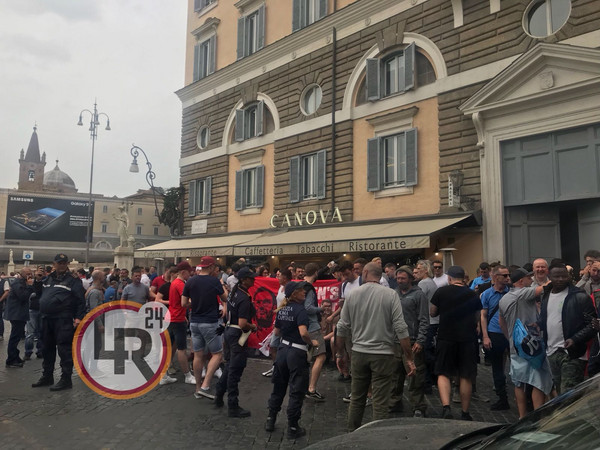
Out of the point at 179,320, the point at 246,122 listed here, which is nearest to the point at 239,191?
the point at 246,122

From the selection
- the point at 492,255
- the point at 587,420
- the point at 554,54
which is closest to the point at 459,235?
the point at 492,255

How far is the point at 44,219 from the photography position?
195 ft

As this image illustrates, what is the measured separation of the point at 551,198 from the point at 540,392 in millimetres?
8272

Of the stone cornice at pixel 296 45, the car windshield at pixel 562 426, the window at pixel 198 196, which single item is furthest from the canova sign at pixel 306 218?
the car windshield at pixel 562 426

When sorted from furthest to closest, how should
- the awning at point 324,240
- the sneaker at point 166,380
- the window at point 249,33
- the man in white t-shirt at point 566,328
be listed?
the window at point 249,33, the awning at point 324,240, the sneaker at point 166,380, the man in white t-shirt at point 566,328

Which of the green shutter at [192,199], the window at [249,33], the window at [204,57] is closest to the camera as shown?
the window at [249,33]

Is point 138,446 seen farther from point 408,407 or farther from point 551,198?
point 551,198

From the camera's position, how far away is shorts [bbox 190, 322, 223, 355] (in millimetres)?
6883

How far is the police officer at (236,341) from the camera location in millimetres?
5836

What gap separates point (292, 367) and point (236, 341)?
102 centimetres

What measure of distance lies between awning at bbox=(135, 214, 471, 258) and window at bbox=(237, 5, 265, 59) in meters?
8.14

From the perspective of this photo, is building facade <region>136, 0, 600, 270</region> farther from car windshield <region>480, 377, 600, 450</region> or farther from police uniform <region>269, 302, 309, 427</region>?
car windshield <region>480, 377, 600, 450</region>

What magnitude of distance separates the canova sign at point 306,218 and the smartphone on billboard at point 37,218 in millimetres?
50157

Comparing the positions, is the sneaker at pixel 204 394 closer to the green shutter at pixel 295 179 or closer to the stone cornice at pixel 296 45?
the green shutter at pixel 295 179
